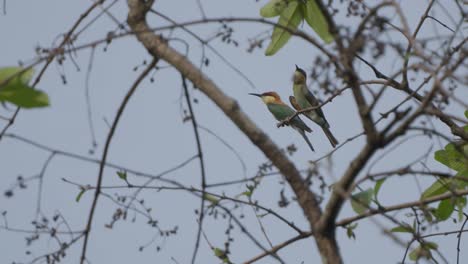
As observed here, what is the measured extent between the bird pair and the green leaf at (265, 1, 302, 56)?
11.6 feet

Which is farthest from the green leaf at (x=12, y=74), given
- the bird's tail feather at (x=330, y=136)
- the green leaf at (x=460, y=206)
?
the bird's tail feather at (x=330, y=136)

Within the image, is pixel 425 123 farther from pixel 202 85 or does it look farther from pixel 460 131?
pixel 460 131

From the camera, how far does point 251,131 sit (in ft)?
7.23

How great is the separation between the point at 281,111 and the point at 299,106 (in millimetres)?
284

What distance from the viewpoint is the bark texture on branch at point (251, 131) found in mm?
2029

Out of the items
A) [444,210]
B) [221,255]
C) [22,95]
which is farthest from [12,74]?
[444,210]

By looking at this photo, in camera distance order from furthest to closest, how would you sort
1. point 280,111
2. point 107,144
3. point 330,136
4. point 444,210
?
point 280,111 → point 330,136 → point 444,210 → point 107,144

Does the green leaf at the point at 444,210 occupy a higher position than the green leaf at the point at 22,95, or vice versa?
the green leaf at the point at 444,210

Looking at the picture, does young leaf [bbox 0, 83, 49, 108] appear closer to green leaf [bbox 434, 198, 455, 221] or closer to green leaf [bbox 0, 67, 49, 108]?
green leaf [bbox 0, 67, 49, 108]

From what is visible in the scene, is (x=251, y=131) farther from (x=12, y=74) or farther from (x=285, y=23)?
(x=285, y=23)

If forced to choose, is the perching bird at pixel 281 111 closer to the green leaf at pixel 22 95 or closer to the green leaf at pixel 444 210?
the green leaf at pixel 444 210

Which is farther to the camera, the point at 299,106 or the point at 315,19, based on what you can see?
the point at 299,106

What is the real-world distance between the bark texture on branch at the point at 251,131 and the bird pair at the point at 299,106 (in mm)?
4238

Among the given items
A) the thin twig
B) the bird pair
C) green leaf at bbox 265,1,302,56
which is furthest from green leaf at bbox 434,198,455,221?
the bird pair
